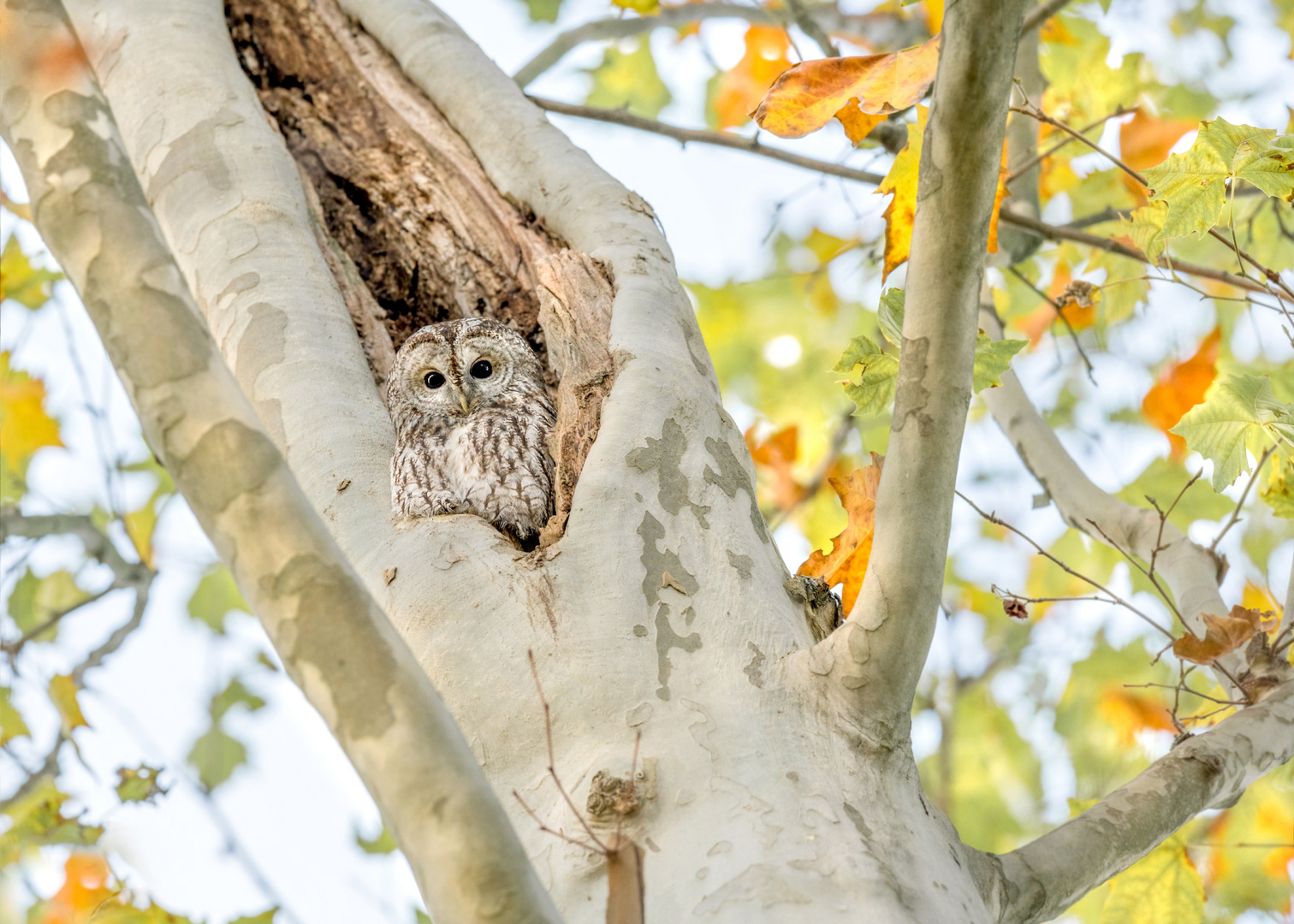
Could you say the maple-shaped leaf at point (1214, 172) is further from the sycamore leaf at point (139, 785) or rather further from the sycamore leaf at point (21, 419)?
the sycamore leaf at point (21, 419)

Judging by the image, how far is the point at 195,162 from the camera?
9.31ft

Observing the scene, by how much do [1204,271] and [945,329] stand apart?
7.03ft

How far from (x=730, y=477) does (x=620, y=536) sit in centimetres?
33

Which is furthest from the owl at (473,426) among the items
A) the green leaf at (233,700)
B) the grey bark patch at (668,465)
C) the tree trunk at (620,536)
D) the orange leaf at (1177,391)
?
the orange leaf at (1177,391)

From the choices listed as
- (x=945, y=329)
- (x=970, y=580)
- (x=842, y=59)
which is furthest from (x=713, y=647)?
(x=970, y=580)

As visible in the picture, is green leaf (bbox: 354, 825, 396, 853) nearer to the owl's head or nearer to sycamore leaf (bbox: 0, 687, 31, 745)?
sycamore leaf (bbox: 0, 687, 31, 745)

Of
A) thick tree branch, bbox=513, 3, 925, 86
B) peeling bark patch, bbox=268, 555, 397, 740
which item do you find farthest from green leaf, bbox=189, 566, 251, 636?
peeling bark patch, bbox=268, 555, 397, 740

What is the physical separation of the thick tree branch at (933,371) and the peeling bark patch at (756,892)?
1.17ft

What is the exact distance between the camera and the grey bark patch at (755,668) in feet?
5.93

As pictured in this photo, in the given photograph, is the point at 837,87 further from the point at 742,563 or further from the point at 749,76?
the point at 749,76

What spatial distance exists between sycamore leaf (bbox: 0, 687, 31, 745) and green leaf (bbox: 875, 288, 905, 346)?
3.74 metres

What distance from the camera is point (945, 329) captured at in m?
1.55

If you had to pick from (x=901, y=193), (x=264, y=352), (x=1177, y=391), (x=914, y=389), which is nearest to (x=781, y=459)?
(x=1177, y=391)

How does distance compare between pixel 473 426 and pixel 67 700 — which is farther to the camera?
pixel 67 700
